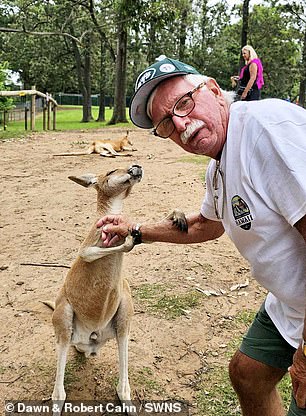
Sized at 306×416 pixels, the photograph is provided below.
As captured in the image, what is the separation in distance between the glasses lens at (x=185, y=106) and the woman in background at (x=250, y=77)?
7.75m

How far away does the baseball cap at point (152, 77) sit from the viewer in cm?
190

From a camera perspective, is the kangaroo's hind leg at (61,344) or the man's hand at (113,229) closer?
the man's hand at (113,229)

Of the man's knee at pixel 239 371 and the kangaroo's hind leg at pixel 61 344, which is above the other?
the man's knee at pixel 239 371

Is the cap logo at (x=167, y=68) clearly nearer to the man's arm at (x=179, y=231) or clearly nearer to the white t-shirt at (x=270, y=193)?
the white t-shirt at (x=270, y=193)

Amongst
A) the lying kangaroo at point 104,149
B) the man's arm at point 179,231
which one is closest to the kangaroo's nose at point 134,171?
the man's arm at point 179,231

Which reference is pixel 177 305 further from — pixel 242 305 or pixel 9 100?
pixel 9 100

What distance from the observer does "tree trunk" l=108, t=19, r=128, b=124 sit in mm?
21375

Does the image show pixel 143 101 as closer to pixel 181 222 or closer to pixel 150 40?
pixel 181 222

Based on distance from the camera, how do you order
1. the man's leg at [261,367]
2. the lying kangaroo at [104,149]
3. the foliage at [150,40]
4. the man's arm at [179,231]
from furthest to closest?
the foliage at [150,40] < the lying kangaroo at [104,149] < the man's arm at [179,231] < the man's leg at [261,367]

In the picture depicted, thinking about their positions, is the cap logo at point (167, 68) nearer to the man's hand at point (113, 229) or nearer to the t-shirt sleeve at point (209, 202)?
the t-shirt sleeve at point (209, 202)

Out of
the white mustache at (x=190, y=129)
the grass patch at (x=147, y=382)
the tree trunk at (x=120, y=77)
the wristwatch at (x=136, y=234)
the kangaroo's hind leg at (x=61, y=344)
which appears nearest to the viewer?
the white mustache at (x=190, y=129)

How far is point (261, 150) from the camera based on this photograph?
62.2 inches

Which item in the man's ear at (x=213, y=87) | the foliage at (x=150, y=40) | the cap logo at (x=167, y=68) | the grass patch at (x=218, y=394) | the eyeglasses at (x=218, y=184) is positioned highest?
the foliage at (x=150, y=40)

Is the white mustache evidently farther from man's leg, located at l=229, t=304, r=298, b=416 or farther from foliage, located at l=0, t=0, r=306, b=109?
foliage, located at l=0, t=0, r=306, b=109
